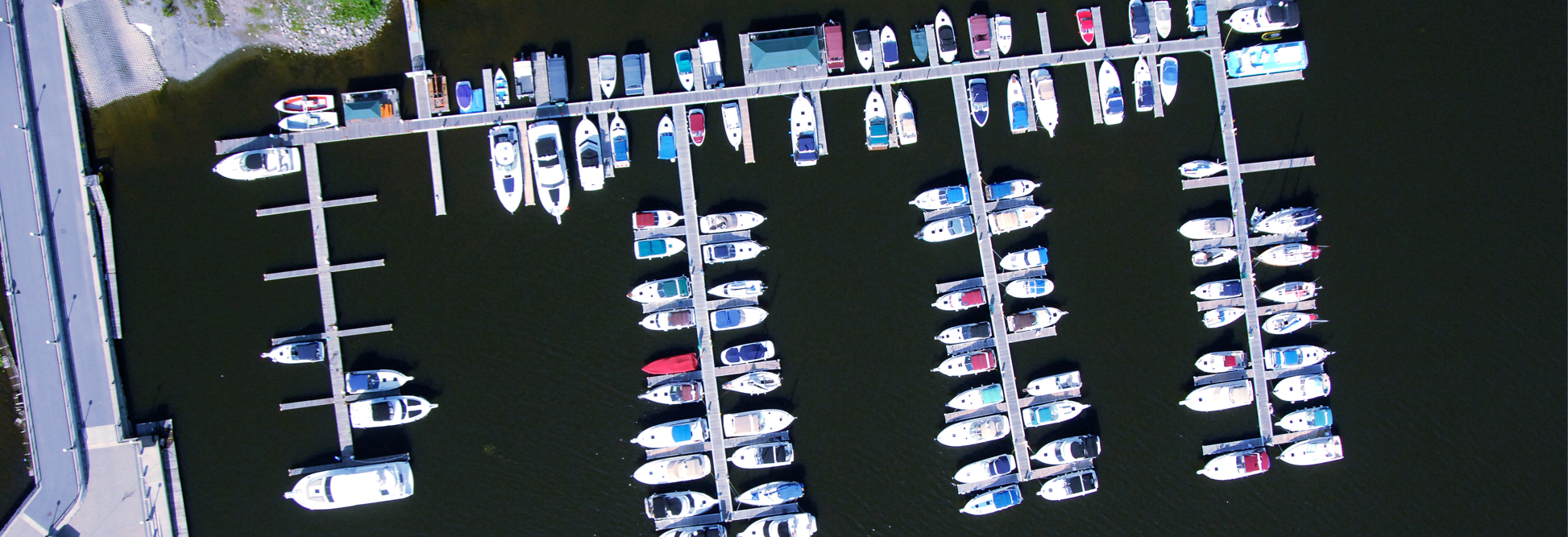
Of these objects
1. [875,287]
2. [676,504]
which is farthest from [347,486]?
[875,287]

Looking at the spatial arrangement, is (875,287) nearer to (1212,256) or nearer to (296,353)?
(1212,256)

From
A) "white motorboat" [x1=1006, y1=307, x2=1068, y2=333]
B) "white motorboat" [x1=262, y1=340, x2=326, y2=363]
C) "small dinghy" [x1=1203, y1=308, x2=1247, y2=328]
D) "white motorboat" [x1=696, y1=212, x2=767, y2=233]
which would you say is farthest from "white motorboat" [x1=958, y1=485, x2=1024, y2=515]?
"white motorboat" [x1=262, y1=340, x2=326, y2=363]

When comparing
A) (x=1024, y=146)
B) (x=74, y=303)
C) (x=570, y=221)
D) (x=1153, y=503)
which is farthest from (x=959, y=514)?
(x=74, y=303)

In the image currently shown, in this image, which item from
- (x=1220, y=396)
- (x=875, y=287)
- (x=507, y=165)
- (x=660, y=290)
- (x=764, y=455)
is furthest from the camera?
(x=1220, y=396)

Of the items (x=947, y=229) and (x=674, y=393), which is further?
(x=947, y=229)

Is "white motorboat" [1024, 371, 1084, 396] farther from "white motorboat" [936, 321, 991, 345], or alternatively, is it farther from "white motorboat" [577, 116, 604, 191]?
"white motorboat" [577, 116, 604, 191]

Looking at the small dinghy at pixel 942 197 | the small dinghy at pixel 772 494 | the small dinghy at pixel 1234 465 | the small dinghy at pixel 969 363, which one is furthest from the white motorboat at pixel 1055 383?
the small dinghy at pixel 772 494

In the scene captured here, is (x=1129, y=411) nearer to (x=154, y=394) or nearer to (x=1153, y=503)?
(x=1153, y=503)
